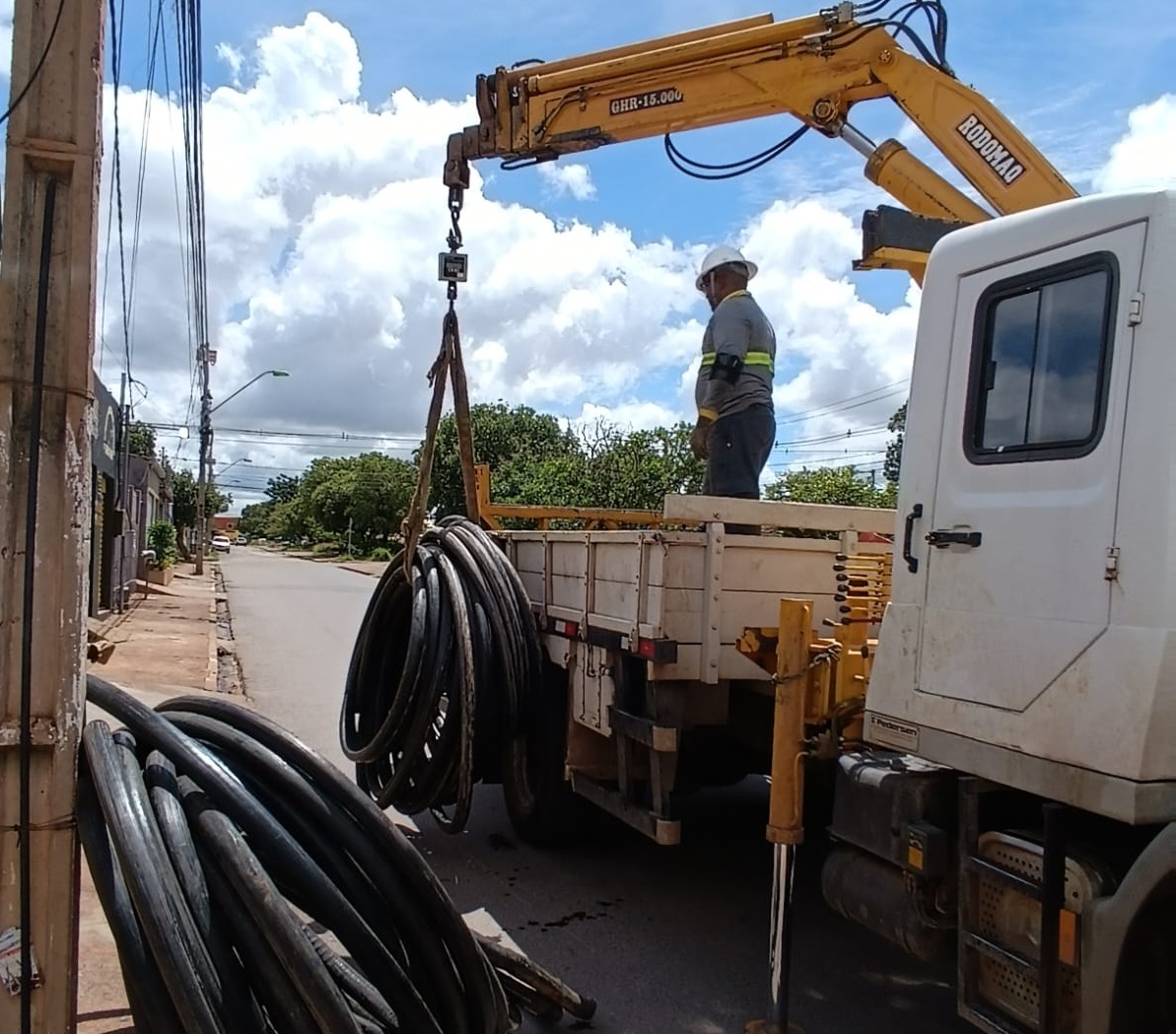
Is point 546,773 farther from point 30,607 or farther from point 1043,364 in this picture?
point 30,607

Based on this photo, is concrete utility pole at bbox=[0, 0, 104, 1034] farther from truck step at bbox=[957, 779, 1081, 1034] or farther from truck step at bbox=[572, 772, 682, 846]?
truck step at bbox=[572, 772, 682, 846]

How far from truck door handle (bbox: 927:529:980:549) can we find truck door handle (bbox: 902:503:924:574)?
95 millimetres

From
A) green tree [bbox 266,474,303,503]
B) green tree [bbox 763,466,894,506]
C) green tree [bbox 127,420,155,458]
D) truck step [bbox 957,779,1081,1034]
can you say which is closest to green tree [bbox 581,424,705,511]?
green tree [bbox 763,466,894,506]

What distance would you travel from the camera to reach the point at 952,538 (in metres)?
3.13

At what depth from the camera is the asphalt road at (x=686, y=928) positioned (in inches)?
164

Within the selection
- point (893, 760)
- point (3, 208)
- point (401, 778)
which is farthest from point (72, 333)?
point (401, 778)

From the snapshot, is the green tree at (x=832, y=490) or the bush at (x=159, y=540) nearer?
the green tree at (x=832, y=490)

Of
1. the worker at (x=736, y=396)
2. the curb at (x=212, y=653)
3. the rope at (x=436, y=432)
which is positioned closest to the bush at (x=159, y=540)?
the curb at (x=212, y=653)

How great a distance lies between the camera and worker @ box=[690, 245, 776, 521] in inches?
226

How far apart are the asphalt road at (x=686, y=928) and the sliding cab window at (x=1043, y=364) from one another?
91.9 inches

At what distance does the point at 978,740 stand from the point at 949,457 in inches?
31.9

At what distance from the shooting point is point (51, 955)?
93.5 inches

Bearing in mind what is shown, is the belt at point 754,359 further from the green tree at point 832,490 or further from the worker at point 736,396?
the green tree at point 832,490

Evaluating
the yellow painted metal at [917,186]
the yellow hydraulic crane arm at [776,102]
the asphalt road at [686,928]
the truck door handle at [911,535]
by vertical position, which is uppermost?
the yellow hydraulic crane arm at [776,102]
